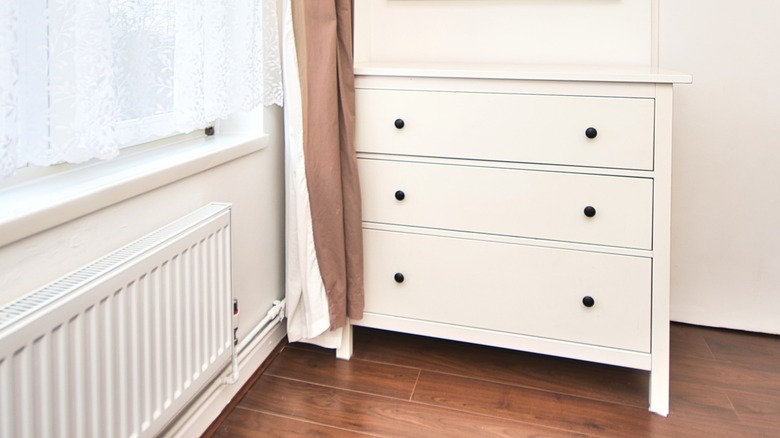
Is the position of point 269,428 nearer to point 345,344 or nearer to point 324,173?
point 345,344

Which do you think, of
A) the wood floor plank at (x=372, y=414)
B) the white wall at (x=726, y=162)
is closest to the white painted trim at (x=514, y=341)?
the wood floor plank at (x=372, y=414)

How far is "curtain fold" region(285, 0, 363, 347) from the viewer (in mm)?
1683

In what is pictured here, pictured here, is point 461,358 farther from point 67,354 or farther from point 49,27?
point 49,27

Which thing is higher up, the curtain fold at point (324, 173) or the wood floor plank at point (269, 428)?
the curtain fold at point (324, 173)

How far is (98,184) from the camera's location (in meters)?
1.14

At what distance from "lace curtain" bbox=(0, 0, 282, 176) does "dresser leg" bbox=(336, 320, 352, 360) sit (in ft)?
2.40

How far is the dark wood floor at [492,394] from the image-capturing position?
1597 mm

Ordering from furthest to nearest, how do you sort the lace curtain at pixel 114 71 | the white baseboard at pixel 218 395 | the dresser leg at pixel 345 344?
the dresser leg at pixel 345 344 < the white baseboard at pixel 218 395 < the lace curtain at pixel 114 71

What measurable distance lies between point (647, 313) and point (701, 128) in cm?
79

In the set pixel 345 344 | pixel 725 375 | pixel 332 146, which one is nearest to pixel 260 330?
pixel 345 344

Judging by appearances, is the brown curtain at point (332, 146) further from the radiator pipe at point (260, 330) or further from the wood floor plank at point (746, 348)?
the wood floor plank at point (746, 348)

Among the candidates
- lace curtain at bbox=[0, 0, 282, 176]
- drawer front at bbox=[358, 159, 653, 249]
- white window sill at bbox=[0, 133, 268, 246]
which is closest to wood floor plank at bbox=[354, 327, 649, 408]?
drawer front at bbox=[358, 159, 653, 249]

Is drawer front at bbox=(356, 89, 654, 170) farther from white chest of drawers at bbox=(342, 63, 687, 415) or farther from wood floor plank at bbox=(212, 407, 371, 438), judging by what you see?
wood floor plank at bbox=(212, 407, 371, 438)

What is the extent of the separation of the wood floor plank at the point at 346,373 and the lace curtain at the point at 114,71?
800mm
